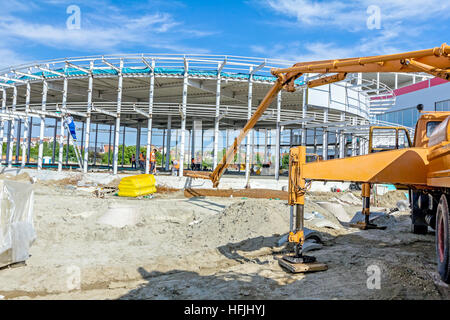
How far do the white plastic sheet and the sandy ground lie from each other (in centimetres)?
37

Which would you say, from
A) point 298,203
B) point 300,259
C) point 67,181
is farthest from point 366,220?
point 67,181

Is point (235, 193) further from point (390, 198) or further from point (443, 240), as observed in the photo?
point (443, 240)

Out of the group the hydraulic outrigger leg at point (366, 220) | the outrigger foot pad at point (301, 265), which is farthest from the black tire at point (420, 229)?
the outrigger foot pad at point (301, 265)

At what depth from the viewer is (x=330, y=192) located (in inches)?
826

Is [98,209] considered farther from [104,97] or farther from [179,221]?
[104,97]

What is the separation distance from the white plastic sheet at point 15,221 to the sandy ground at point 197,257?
1.21 feet

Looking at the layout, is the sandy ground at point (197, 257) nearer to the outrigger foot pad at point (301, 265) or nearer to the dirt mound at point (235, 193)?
the outrigger foot pad at point (301, 265)

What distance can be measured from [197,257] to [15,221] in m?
4.03

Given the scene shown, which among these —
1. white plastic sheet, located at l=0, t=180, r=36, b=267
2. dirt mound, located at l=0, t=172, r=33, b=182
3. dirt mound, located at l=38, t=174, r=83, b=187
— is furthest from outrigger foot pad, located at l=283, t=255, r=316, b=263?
dirt mound, located at l=0, t=172, r=33, b=182

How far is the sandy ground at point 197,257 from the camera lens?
222 inches

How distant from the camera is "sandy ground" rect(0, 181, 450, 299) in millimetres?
5637

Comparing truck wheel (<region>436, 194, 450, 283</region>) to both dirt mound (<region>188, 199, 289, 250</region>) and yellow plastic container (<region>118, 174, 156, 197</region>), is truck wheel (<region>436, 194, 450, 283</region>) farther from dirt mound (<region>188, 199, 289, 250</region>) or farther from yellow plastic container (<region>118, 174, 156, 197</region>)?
yellow plastic container (<region>118, 174, 156, 197</region>)
